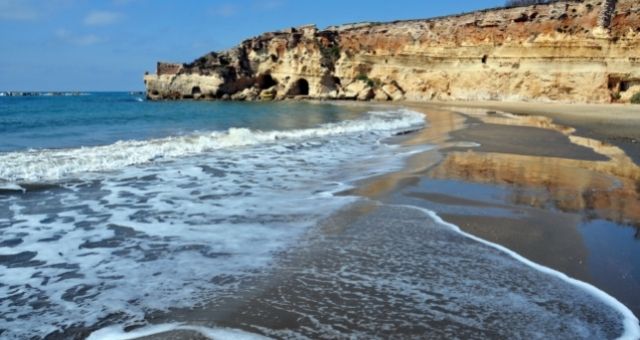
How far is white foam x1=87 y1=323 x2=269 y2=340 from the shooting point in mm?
3041

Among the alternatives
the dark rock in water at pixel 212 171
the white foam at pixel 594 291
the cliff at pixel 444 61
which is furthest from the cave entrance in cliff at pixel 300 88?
the white foam at pixel 594 291

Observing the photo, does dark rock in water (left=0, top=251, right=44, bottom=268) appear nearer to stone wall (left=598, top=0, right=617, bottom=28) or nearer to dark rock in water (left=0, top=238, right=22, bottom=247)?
dark rock in water (left=0, top=238, right=22, bottom=247)

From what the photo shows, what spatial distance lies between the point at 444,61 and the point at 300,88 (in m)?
19.4

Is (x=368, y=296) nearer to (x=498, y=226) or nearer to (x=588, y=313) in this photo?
(x=588, y=313)

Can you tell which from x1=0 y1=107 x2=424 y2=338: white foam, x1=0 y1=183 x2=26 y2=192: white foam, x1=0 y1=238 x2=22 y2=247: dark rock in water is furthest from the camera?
x1=0 y1=183 x2=26 y2=192: white foam

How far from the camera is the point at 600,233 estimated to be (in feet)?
16.9

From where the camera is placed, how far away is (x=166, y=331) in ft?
10.2

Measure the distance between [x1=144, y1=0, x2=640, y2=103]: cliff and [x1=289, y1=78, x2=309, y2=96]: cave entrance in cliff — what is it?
0.39 feet

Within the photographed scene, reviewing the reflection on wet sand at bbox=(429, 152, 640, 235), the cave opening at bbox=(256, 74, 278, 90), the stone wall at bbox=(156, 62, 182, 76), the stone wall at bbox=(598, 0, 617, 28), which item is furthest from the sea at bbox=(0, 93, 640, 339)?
the stone wall at bbox=(156, 62, 182, 76)

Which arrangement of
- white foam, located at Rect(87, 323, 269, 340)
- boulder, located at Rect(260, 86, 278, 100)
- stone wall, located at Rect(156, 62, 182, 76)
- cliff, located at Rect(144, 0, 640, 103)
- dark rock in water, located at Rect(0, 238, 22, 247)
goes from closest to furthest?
white foam, located at Rect(87, 323, 269, 340)
dark rock in water, located at Rect(0, 238, 22, 247)
cliff, located at Rect(144, 0, 640, 103)
boulder, located at Rect(260, 86, 278, 100)
stone wall, located at Rect(156, 62, 182, 76)

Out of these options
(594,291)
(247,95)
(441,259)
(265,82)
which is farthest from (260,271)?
(265,82)

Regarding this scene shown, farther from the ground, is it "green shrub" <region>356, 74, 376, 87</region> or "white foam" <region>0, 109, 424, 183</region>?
"green shrub" <region>356, 74, 376, 87</region>

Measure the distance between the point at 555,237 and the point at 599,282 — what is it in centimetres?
125

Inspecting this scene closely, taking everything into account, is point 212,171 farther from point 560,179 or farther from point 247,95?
point 247,95
